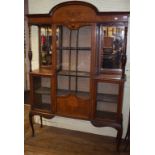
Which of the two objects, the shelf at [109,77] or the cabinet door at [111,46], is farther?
the cabinet door at [111,46]

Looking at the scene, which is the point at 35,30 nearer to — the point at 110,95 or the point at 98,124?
the point at 110,95

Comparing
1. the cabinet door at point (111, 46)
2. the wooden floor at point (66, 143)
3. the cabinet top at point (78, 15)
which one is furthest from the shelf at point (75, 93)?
the cabinet top at point (78, 15)

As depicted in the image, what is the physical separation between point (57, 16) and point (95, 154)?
2.06m

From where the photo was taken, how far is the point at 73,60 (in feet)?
10.1

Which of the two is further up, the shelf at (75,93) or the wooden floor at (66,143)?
the shelf at (75,93)

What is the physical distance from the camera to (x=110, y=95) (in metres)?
2.93

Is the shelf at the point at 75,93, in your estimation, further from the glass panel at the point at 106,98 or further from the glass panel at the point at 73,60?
the glass panel at the point at 106,98

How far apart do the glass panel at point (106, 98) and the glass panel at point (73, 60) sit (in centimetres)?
21

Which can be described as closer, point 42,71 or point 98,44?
point 98,44

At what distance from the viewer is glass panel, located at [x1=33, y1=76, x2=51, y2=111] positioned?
3.15m

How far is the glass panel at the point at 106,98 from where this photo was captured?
2822 millimetres
